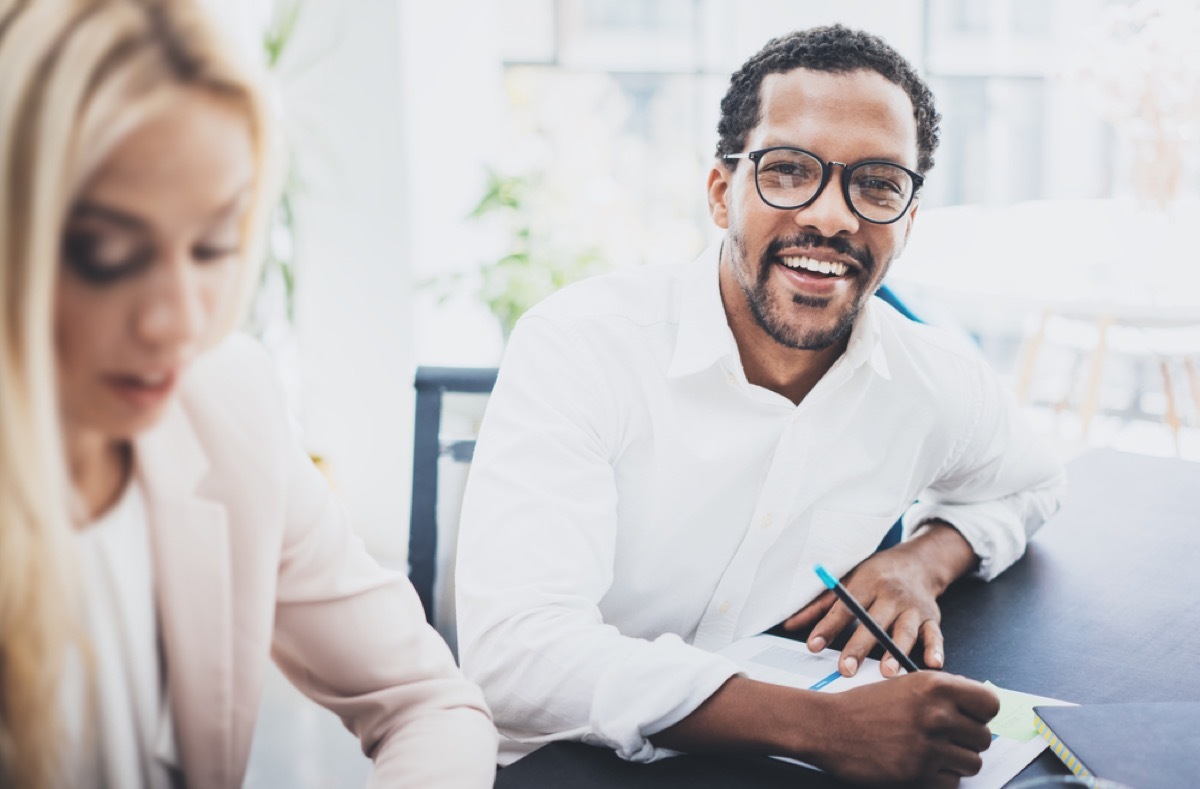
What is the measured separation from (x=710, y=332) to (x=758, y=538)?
26 cm

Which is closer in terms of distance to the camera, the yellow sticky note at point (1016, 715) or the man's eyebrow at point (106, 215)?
the man's eyebrow at point (106, 215)

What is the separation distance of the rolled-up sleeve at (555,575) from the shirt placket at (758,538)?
179 millimetres

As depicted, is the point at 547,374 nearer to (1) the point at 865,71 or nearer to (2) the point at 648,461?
(2) the point at 648,461

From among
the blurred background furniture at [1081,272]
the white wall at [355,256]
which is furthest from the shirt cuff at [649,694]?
the white wall at [355,256]

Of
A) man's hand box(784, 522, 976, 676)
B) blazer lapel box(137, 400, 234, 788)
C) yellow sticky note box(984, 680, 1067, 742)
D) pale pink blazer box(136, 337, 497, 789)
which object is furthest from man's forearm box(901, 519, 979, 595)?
blazer lapel box(137, 400, 234, 788)

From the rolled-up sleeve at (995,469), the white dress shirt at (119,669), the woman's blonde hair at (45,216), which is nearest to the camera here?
the woman's blonde hair at (45,216)

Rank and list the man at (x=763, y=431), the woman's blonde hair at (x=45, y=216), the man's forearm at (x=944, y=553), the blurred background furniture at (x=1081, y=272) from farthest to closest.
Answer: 1. the blurred background furniture at (x=1081, y=272)
2. the man's forearm at (x=944, y=553)
3. the man at (x=763, y=431)
4. the woman's blonde hair at (x=45, y=216)

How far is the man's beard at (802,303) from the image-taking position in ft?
4.56

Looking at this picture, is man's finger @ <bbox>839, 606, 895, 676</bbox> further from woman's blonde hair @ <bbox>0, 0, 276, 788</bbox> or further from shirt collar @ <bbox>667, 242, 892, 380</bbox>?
woman's blonde hair @ <bbox>0, 0, 276, 788</bbox>

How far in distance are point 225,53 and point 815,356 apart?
3.34 feet

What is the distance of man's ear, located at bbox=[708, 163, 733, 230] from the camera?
1.55 metres

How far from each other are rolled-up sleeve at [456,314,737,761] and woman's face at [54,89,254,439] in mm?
546

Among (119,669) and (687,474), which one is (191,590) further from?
(687,474)

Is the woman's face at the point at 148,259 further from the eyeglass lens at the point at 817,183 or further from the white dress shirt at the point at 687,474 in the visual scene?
the eyeglass lens at the point at 817,183
